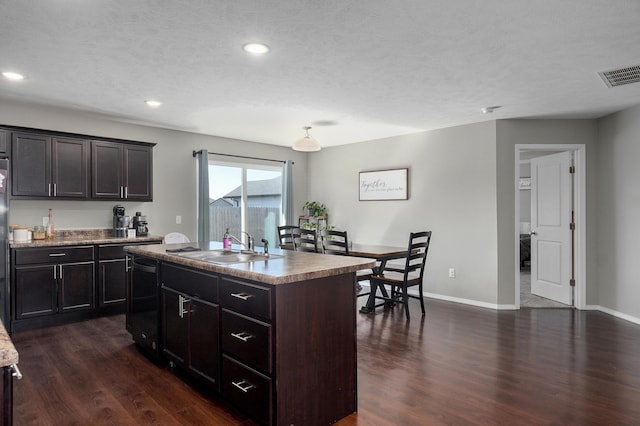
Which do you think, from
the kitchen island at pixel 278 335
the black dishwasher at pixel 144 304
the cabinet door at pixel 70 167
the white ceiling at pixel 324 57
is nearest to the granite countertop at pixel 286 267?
the kitchen island at pixel 278 335

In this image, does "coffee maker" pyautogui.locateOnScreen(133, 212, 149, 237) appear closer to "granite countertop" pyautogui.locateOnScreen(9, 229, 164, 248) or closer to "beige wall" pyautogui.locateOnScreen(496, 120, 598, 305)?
"granite countertop" pyautogui.locateOnScreen(9, 229, 164, 248)

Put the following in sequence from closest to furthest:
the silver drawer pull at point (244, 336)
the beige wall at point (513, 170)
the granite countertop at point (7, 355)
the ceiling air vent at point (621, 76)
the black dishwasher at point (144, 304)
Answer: the granite countertop at point (7, 355) < the silver drawer pull at point (244, 336) < the black dishwasher at point (144, 304) < the ceiling air vent at point (621, 76) < the beige wall at point (513, 170)

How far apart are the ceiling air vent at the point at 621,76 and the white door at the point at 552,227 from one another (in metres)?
1.71

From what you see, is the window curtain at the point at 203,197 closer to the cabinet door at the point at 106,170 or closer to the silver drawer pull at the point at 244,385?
the cabinet door at the point at 106,170

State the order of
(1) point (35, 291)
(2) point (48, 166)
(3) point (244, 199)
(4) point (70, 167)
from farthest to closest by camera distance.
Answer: (3) point (244, 199)
(4) point (70, 167)
(2) point (48, 166)
(1) point (35, 291)

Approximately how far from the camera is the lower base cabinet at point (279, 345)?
6.70ft

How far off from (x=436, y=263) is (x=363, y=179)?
1.88 m

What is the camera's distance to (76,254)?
432 centimetres

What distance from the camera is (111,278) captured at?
4.56m

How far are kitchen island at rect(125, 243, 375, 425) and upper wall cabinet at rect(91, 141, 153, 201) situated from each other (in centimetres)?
279

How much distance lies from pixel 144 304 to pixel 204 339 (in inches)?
40.0

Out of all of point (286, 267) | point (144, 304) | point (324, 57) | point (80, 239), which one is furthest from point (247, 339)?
point (80, 239)

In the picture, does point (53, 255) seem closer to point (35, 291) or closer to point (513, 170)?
point (35, 291)

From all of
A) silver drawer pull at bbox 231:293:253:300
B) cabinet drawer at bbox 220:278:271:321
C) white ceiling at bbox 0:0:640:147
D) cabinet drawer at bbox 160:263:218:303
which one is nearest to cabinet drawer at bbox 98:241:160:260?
white ceiling at bbox 0:0:640:147
